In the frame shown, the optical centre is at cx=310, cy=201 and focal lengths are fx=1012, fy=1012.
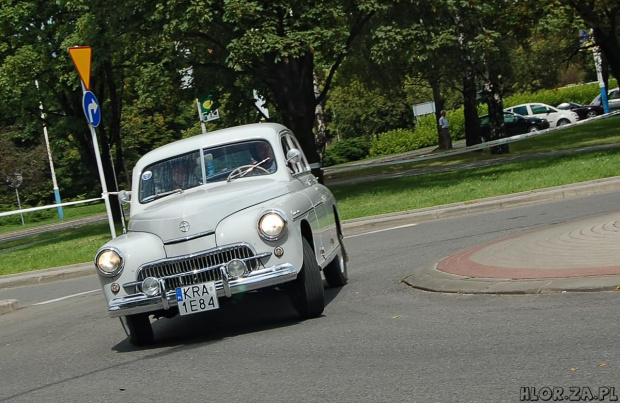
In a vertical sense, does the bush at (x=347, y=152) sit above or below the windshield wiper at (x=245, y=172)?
below

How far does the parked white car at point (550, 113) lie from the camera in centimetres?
5466

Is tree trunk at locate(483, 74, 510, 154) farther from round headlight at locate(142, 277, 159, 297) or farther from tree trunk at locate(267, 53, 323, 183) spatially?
round headlight at locate(142, 277, 159, 297)

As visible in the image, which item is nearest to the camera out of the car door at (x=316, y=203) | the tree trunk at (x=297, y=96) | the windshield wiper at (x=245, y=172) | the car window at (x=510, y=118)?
the car door at (x=316, y=203)

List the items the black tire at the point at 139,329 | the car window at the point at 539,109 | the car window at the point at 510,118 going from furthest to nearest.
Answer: the car window at the point at 539,109
the car window at the point at 510,118
the black tire at the point at 139,329

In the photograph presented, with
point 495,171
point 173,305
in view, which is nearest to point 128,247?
point 173,305

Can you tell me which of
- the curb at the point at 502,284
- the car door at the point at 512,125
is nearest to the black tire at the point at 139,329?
the curb at the point at 502,284

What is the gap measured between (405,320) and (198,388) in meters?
2.21

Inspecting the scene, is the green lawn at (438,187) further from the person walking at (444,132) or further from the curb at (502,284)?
the person walking at (444,132)

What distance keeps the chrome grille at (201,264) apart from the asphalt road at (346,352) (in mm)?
554

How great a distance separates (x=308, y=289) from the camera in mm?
8789

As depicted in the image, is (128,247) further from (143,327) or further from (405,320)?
(405,320)

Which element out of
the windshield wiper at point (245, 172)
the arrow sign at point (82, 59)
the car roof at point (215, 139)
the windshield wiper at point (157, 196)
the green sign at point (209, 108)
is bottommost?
the windshield wiper at point (157, 196)

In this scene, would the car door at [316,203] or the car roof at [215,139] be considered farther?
the car roof at [215,139]

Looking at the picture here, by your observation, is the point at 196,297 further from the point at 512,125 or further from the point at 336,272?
the point at 512,125
